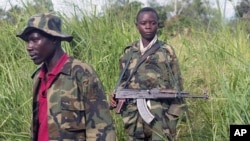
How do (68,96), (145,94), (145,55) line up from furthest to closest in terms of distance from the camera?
(145,55) < (145,94) < (68,96)

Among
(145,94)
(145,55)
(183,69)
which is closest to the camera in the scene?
(145,94)

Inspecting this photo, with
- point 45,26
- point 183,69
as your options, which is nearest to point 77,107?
point 45,26

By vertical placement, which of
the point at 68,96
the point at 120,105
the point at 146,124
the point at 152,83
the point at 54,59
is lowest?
the point at 146,124

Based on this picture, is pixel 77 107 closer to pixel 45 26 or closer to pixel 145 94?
pixel 45 26

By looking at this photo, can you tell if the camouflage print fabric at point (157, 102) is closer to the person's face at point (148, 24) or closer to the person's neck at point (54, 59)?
the person's face at point (148, 24)

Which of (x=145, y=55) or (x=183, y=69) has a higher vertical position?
(x=145, y=55)

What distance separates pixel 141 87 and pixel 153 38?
0.39 metres

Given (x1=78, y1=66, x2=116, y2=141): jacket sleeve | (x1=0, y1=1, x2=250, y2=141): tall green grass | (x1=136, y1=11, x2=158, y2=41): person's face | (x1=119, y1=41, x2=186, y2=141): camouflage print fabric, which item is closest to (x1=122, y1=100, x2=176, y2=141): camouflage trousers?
(x1=119, y1=41, x2=186, y2=141): camouflage print fabric

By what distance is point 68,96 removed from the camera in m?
2.52

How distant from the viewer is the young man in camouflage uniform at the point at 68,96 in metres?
2.52

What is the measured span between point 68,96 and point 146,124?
1.52 m

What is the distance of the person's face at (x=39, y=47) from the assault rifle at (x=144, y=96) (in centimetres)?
141

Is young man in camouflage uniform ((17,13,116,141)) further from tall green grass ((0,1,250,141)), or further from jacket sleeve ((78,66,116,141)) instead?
tall green grass ((0,1,250,141))

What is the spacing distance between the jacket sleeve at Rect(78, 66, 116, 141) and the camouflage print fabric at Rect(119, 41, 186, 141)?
1325 mm
